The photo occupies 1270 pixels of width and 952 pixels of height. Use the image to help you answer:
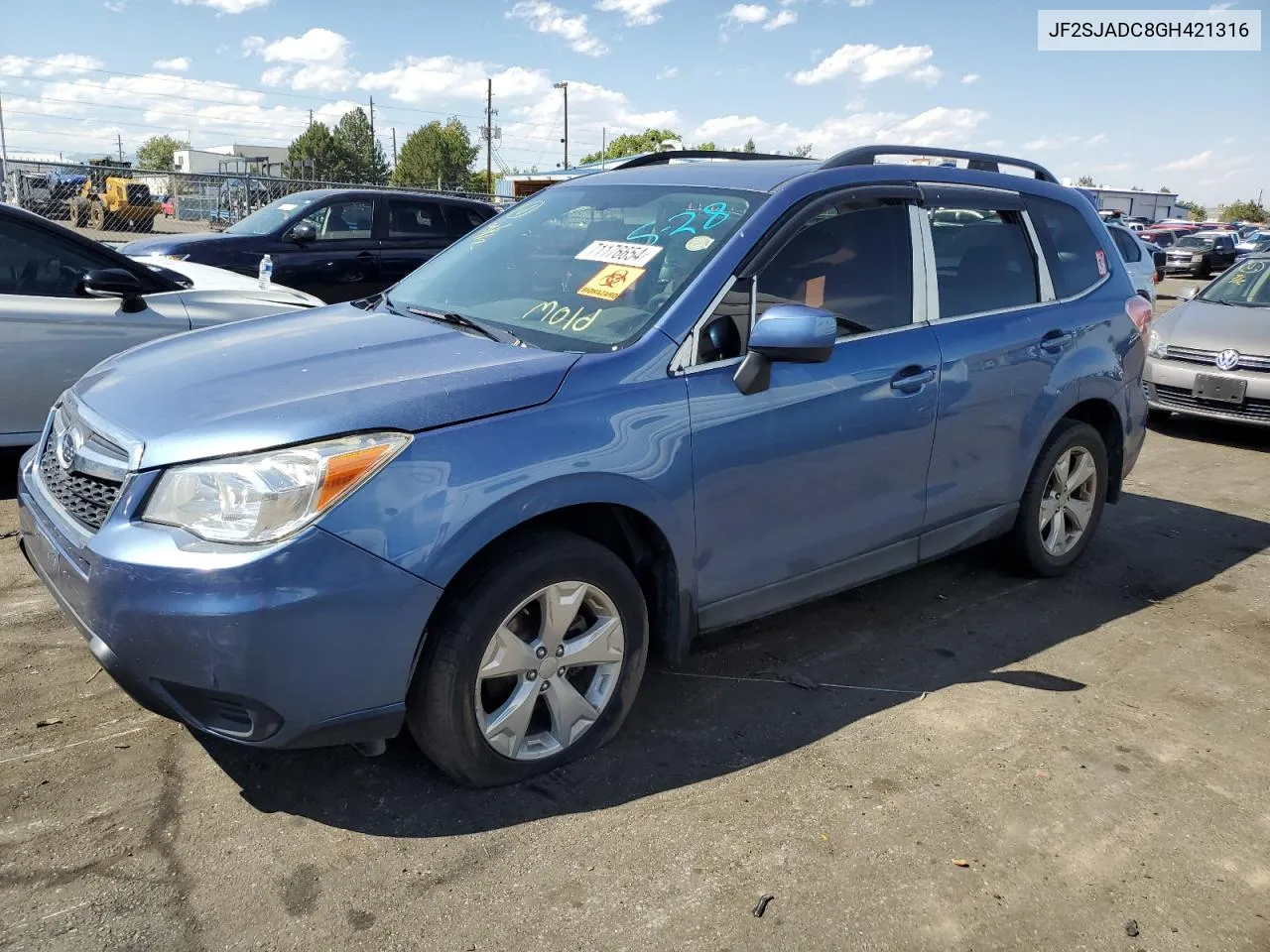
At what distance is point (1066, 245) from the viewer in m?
4.76

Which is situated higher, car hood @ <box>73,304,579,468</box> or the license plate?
car hood @ <box>73,304,579,468</box>

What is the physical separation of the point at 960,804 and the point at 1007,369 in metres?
1.94

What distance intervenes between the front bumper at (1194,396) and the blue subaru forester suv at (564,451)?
4.33 metres

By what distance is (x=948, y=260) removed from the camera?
4105 millimetres

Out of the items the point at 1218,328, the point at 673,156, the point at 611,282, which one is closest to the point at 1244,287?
the point at 1218,328

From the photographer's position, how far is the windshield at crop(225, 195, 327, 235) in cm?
1027

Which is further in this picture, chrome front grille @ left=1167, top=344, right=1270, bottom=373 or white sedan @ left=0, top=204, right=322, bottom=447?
chrome front grille @ left=1167, top=344, right=1270, bottom=373

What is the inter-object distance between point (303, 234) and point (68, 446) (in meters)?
7.62

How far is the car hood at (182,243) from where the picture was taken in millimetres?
9664

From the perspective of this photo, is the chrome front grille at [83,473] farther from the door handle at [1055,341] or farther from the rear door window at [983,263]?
the door handle at [1055,341]

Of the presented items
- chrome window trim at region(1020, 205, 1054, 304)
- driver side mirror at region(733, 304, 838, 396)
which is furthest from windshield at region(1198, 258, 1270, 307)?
driver side mirror at region(733, 304, 838, 396)

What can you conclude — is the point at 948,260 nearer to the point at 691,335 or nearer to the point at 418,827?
the point at 691,335

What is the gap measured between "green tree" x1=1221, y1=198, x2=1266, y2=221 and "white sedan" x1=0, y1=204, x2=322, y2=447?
11096 centimetres

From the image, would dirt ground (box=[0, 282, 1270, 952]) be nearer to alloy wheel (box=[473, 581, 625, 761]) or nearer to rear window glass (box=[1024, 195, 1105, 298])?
alloy wheel (box=[473, 581, 625, 761])
